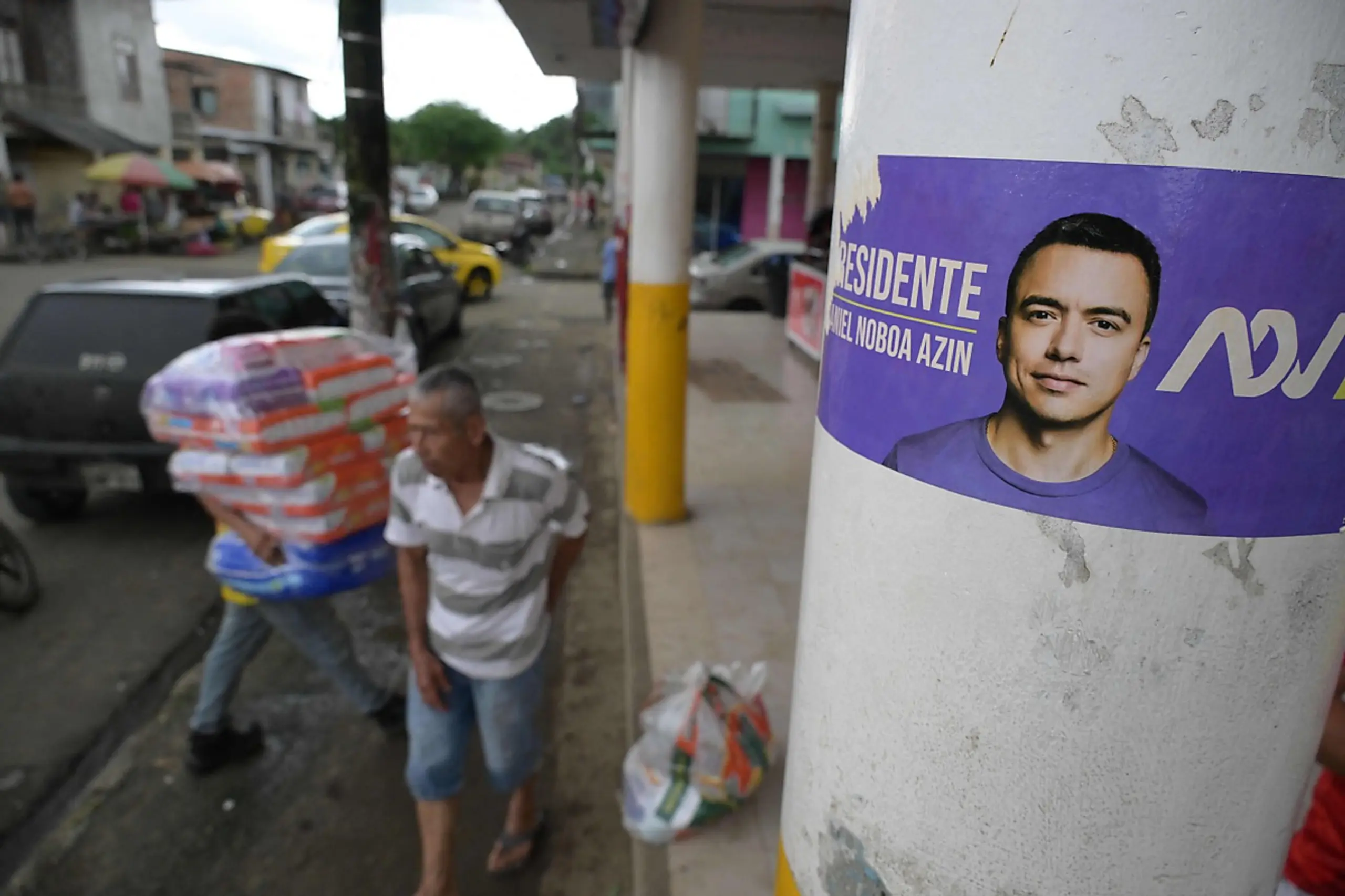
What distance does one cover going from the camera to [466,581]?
2781 mm

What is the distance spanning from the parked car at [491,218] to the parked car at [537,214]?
0.75m

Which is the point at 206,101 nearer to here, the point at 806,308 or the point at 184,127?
the point at 184,127

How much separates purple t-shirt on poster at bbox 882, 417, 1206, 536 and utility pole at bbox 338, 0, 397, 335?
6.03 meters

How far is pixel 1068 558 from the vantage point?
109cm

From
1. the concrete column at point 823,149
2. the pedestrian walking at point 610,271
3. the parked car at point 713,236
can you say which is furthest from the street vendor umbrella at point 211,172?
the concrete column at point 823,149

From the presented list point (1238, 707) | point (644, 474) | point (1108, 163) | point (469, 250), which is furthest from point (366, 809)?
point (469, 250)

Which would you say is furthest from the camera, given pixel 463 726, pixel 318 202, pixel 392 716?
pixel 318 202

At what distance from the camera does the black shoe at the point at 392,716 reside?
3.96m

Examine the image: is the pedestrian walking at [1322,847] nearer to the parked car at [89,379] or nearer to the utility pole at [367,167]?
the parked car at [89,379]

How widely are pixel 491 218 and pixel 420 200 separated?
Answer: 16060mm

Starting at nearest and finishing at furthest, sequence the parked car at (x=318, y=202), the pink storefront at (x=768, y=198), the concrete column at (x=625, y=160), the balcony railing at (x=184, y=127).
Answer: the concrete column at (x=625, y=160)
the pink storefront at (x=768, y=198)
the balcony railing at (x=184, y=127)
the parked car at (x=318, y=202)

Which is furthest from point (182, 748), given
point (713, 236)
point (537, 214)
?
point (537, 214)

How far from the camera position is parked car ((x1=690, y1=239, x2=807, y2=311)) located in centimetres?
1617

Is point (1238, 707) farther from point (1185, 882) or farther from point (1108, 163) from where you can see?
point (1108, 163)
